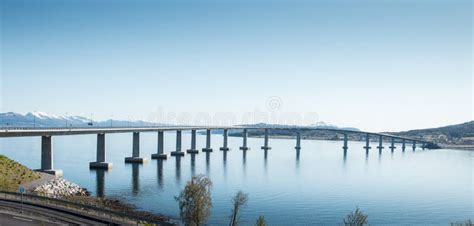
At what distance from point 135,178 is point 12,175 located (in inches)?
988

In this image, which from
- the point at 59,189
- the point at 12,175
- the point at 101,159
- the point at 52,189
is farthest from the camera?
the point at 101,159

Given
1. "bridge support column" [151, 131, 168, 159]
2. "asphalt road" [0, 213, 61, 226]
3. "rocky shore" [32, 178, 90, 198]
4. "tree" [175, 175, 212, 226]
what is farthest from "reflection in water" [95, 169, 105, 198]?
"bridge support column" [151, 131, 168, 159]

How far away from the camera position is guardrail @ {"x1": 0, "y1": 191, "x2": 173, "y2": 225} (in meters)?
36.9

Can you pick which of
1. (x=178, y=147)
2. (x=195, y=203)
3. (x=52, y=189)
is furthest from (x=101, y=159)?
(x=195, y=203)

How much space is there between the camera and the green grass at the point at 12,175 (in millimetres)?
52838

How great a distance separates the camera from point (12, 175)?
188 feet

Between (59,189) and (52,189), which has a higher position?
(52,189)

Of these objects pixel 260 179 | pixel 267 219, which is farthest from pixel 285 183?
pixel 267 219

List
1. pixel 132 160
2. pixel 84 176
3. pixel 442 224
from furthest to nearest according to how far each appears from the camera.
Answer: pixel 132 160 < pixel 84 176 < pixel 442 224

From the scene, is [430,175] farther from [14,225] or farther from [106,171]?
[14,225]

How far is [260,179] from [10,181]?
4296cm

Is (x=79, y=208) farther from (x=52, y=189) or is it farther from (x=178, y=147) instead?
(x=178, y=147)

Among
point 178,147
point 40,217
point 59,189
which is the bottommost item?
point 178,147

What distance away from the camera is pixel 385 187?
80.4 m
